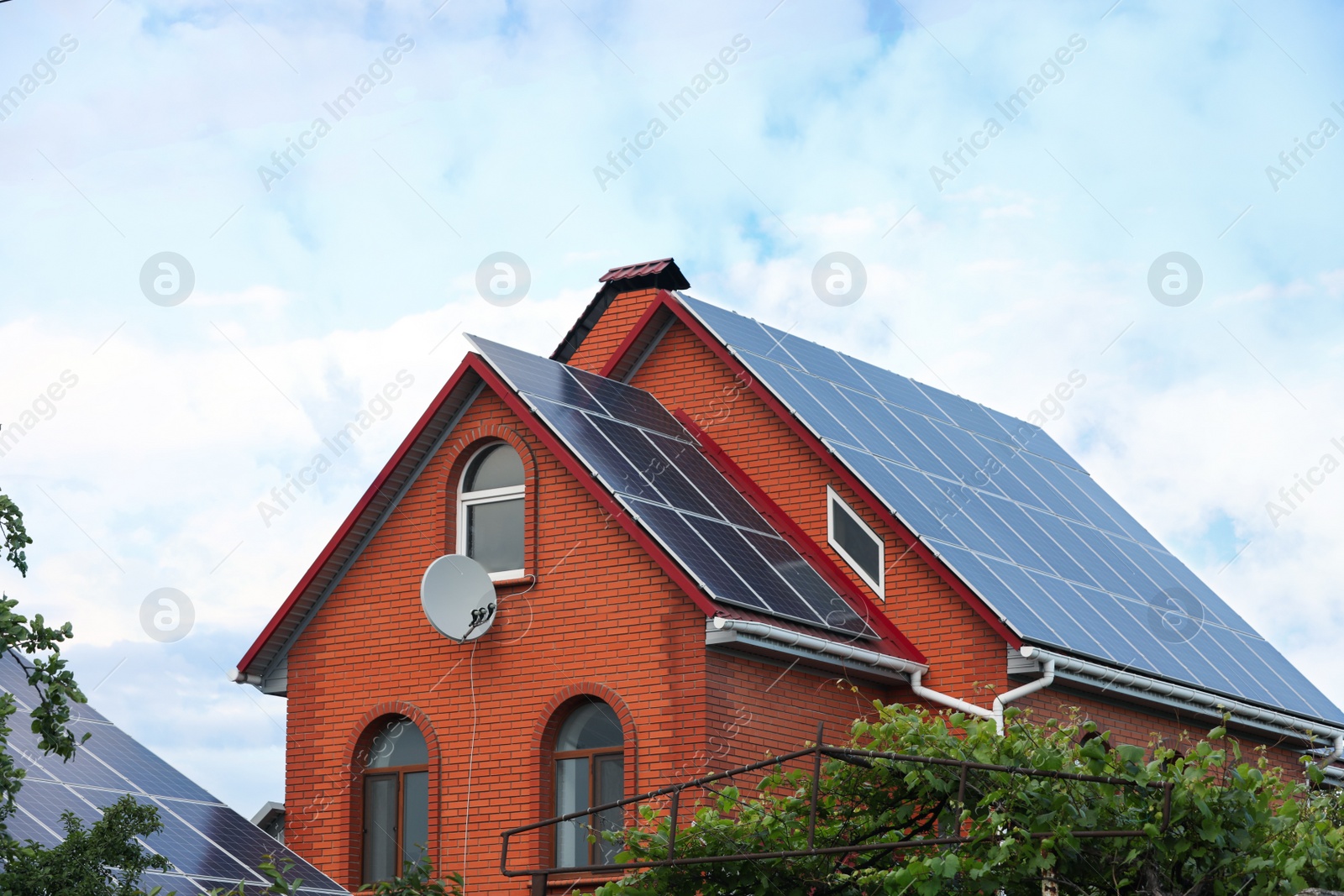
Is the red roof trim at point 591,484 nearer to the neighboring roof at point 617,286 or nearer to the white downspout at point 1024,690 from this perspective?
the white downspout at point 1024,690

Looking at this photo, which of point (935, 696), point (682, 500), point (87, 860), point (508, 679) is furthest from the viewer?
point (682, 500)

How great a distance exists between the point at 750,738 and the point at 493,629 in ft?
9.48

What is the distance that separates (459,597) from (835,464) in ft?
15.2

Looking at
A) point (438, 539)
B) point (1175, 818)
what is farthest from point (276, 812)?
point (1175, 818)

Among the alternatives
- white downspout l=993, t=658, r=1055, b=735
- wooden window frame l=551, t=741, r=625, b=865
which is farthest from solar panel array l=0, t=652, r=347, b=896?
white downspout l=993, t=658, r=1055, b=735

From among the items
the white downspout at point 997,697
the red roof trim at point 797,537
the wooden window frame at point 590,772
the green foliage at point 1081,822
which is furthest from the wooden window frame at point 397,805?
the green foliage at point 1081,822

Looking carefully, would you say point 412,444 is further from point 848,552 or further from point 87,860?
point 87,860

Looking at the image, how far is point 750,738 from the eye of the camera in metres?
16.7

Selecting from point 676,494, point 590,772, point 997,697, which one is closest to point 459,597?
point 590,772

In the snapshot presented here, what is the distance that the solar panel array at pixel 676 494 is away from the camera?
1709 centimetres

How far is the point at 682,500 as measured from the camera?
18281 millimetres

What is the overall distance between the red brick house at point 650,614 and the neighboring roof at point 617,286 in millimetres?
1747

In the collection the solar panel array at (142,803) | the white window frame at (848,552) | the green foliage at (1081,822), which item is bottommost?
the green foliage at (1081,822)

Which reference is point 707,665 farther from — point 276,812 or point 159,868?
point 276,812
